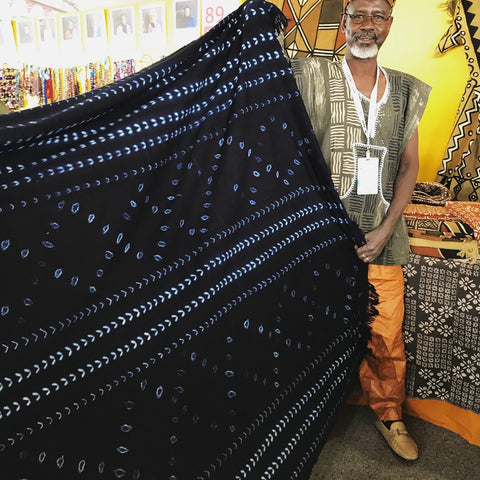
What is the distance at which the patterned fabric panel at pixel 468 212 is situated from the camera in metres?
1.84

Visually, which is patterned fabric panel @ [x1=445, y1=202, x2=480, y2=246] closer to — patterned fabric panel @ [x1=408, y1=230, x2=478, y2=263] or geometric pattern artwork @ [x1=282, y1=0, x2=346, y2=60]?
patterned fabric panel @ [x1=408, y1=230, x2=478, y2=263]

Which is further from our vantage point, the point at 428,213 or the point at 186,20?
the point at 186,20

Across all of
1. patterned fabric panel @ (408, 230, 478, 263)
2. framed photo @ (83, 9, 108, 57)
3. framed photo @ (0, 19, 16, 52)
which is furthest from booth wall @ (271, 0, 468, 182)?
framed photo @ (0, 19, 16, 52)

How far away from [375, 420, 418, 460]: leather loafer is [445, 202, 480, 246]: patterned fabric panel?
0.88 metres

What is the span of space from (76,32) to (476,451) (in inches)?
175

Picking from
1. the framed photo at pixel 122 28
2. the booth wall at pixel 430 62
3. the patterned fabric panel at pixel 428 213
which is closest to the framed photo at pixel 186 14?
the framed photo at pixel 122 28

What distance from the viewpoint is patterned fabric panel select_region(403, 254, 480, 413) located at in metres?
1.64

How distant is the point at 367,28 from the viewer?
4.79 ft

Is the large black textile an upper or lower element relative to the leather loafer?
upper

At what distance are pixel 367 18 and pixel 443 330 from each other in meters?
1.28

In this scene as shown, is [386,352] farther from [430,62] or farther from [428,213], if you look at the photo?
[430,62]

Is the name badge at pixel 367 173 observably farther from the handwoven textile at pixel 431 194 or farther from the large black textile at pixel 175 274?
the handwoven textile at pixel 431 194

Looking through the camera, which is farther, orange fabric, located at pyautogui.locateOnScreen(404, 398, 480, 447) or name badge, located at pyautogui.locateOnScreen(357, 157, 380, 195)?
orange fabric, located at pyautogui.locateOnScreen(404, 398, 480, 447)

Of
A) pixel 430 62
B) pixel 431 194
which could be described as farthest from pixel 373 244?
pixel 430 62
